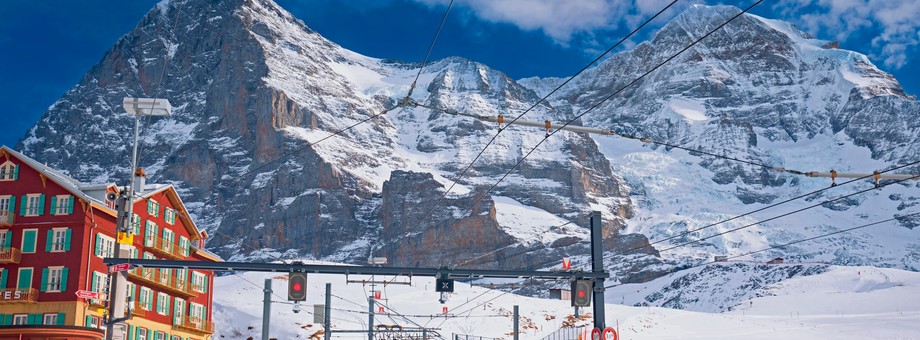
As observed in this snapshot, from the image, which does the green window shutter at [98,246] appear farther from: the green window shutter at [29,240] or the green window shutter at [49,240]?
the green window shutter at [29,240]

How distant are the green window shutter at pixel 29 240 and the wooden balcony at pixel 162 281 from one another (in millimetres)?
5734

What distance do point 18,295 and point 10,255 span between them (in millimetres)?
2527

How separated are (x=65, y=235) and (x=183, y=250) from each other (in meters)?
13.9

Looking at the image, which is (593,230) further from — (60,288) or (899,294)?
(899,294)

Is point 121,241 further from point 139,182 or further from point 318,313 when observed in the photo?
point 318,313

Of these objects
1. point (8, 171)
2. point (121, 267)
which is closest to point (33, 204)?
point (8, 171)

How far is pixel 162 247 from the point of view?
244ft

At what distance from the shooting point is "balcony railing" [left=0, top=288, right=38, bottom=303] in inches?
2522

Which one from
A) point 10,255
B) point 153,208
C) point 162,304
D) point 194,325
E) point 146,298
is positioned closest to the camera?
point 10,255

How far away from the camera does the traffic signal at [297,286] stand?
41.3 m

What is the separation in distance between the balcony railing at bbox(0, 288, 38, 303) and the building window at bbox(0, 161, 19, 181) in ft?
22.8

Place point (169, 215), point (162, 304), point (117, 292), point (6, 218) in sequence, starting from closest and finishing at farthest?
point (117, 292) < point (6, 218) < point (162, 304) < point (169, 215)

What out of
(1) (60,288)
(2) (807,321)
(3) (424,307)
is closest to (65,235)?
(1) (60,288)

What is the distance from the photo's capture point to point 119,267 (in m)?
37.4
